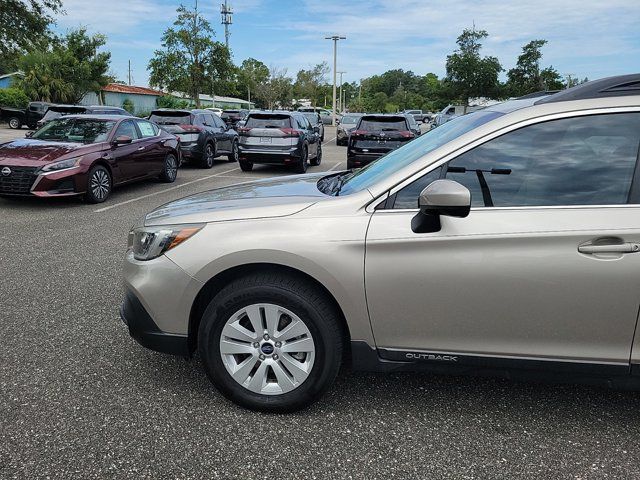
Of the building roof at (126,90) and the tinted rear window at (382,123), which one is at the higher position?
the building roof at (126,90)

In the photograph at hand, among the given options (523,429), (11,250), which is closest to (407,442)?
(523,429)

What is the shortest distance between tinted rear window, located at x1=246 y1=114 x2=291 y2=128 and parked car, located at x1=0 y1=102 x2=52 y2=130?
22.9 metres

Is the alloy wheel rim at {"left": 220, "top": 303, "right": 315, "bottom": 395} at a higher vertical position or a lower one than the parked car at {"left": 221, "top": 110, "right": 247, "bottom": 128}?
lower

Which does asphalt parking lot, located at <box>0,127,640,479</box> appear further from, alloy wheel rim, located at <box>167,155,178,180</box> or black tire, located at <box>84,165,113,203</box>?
alloy wheel rim, located at <box>167,155,178,180</box>

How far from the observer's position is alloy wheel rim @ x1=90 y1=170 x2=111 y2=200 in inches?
350

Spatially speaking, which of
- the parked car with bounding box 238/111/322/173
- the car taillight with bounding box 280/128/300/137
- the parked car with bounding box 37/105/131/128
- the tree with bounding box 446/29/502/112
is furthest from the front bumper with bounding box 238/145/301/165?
the tree with bounding box 446/29/502/112

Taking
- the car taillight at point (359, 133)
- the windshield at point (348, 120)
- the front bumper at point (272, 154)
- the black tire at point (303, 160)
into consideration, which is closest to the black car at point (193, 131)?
the front bumper at point (272, 154)

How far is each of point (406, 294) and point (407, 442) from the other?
74cm

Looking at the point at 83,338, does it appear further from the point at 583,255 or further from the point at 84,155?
the point at 84,155

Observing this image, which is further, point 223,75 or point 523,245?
point 223,75

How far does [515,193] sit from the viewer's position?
262cm

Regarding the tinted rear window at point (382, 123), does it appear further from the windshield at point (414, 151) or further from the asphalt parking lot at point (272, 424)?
the asphalt parking lot at point (272, 424)

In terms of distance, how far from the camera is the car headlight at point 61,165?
816cm

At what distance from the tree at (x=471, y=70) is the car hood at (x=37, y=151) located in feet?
140
